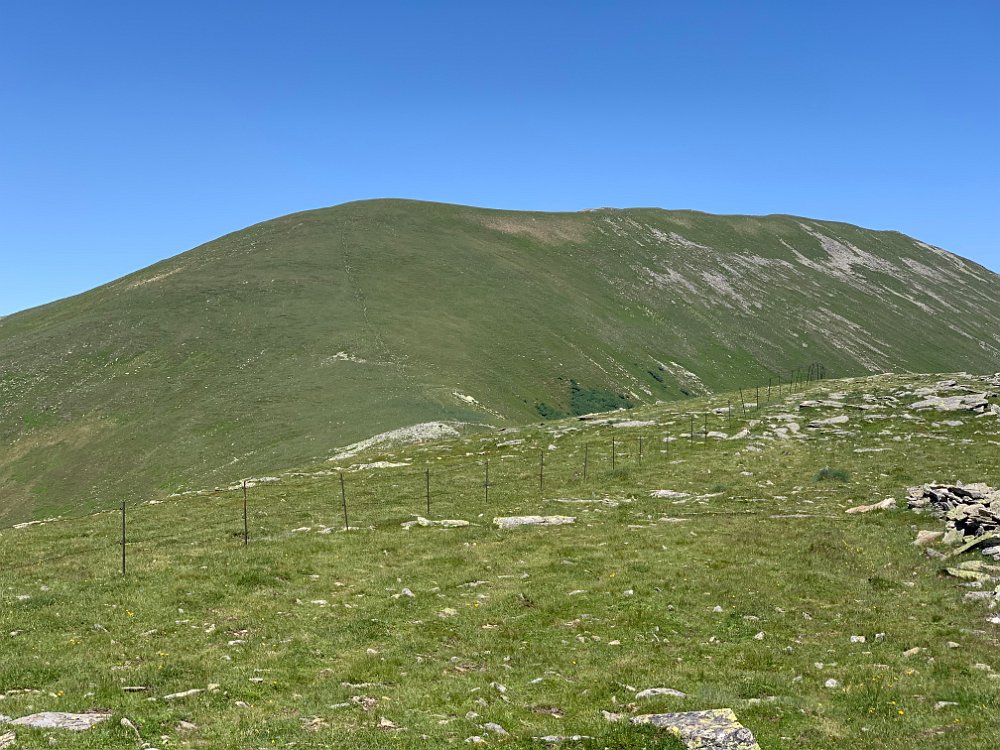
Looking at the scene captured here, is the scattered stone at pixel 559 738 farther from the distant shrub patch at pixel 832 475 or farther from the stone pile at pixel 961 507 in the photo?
the distant shrub patch at pixel 832 475

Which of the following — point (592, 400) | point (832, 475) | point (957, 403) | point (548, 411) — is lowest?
point (832, 475)

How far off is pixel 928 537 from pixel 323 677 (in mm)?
24789

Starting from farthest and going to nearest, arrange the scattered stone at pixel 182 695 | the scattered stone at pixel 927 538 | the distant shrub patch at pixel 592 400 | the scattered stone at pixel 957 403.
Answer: the distant shrub patch at pixel 592 400
the scattered stone at pixel 957 403
the scattered stone at pixel 927 538
the scattered stone at pixel 182 695

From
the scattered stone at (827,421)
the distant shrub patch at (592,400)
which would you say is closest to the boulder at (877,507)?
the scattered stone at (827,421)

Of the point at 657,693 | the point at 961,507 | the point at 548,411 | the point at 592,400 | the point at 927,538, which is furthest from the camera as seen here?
the point at 592,400

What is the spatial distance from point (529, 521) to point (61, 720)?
22.7m

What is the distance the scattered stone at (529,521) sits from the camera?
32.8m

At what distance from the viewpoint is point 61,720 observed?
12633 millimetres

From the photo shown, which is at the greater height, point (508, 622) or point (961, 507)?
point (961, 507)

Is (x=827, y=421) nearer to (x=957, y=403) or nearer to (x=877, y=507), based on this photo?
(x=957, y=403)

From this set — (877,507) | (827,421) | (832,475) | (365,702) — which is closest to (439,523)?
(365,702)

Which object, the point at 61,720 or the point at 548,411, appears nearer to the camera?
the point at 61,720

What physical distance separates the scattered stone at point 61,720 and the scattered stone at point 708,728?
33.2 ft

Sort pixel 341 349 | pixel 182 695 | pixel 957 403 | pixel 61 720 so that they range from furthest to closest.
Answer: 1. pixel 341 349
2. pixel 957 403
3. pixel 182 695
4. pixel 61 720
